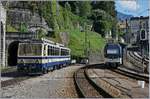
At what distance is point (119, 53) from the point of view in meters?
49.0

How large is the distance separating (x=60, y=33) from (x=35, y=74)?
58.8m

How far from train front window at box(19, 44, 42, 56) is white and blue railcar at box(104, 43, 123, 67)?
1864 cm

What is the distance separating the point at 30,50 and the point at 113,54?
1899 cm

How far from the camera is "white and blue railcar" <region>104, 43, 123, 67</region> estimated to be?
49031 mm

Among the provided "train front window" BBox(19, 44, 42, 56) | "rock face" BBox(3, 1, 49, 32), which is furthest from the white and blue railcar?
"rock face" BBox(3, 1, 49, 32)

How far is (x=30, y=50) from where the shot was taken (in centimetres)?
3178

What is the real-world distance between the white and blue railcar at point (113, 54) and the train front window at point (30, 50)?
18644 millimetres

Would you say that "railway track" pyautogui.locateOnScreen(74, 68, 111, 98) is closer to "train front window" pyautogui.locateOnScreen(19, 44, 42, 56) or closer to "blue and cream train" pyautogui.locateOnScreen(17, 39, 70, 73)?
"blue and cream train" pyautogui.locateOnScreen(17, 39, 70, 73)

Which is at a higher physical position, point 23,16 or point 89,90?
point 23,16

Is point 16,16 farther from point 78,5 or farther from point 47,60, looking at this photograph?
point 78,5

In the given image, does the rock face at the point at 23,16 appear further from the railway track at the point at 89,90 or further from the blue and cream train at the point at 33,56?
the railway track at the point at 89,90

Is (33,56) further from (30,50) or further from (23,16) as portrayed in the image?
(23,16)

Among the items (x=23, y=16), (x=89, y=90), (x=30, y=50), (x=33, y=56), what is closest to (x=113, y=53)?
(x=30, y=50)

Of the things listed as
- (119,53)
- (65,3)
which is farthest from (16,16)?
(65,3)
